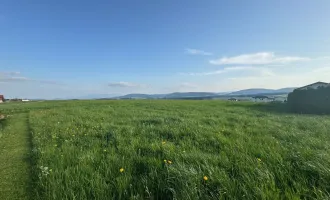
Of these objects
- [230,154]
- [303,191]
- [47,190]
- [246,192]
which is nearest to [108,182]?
[47,190]

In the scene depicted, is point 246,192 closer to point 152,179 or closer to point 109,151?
point 152,179

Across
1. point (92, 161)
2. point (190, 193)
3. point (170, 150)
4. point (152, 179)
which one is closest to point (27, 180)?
point (92, 161)

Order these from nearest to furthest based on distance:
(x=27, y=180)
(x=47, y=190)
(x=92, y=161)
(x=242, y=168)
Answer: (x=47, y=190) < (x=242, y=168) < (x=27, y=180) < (x=92, y=161)

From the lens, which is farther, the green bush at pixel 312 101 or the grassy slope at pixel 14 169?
the green bush at pixel 312 101

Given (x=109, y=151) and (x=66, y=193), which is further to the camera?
(x=109, y=151)

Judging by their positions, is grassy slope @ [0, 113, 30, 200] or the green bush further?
the green bush

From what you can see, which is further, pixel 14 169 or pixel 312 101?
pixel 312 101

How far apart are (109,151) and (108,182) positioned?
197 cm

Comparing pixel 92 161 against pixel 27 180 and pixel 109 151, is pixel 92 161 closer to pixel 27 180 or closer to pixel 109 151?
pixel 109 151

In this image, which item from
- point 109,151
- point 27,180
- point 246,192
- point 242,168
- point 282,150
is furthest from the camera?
point 109,151

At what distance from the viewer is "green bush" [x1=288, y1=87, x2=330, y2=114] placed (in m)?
25.3

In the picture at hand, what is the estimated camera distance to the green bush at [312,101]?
82.9 feet

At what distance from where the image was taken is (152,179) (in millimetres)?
4055

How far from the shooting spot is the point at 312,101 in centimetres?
2716
